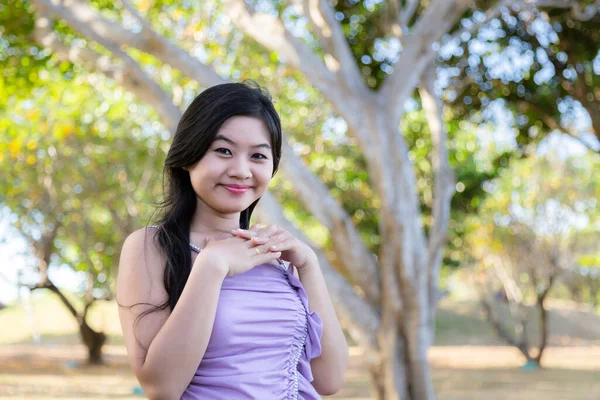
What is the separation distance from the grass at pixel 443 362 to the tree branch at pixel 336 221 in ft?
17.4

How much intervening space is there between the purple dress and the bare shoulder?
4.1 inches

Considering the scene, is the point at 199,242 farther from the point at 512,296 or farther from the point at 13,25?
the point at 512,296

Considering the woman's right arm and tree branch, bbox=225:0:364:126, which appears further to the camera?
tree branch, bbox=225:0:364:126

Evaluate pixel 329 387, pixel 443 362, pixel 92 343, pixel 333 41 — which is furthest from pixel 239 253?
pixel 443 362

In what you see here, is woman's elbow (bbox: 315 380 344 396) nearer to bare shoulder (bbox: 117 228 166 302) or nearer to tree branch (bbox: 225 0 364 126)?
bare shoulder (bbox: 117 228 166 302)

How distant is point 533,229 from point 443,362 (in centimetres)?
344

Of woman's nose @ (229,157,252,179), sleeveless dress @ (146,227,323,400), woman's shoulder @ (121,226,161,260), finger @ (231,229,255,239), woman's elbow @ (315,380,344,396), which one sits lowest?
woman's elbow @ (315,380,344,396)

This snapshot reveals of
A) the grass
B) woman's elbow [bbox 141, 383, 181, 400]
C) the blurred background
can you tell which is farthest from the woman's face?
the grass

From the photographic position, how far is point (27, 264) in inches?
551

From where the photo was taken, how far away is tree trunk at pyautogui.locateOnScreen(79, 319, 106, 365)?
53.0 feet

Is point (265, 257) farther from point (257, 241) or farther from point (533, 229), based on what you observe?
point (533, 229)

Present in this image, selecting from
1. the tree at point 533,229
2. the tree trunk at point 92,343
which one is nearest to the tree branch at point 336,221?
the tree at point 533,229

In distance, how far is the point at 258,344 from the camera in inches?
66.6

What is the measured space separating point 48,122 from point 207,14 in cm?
400
